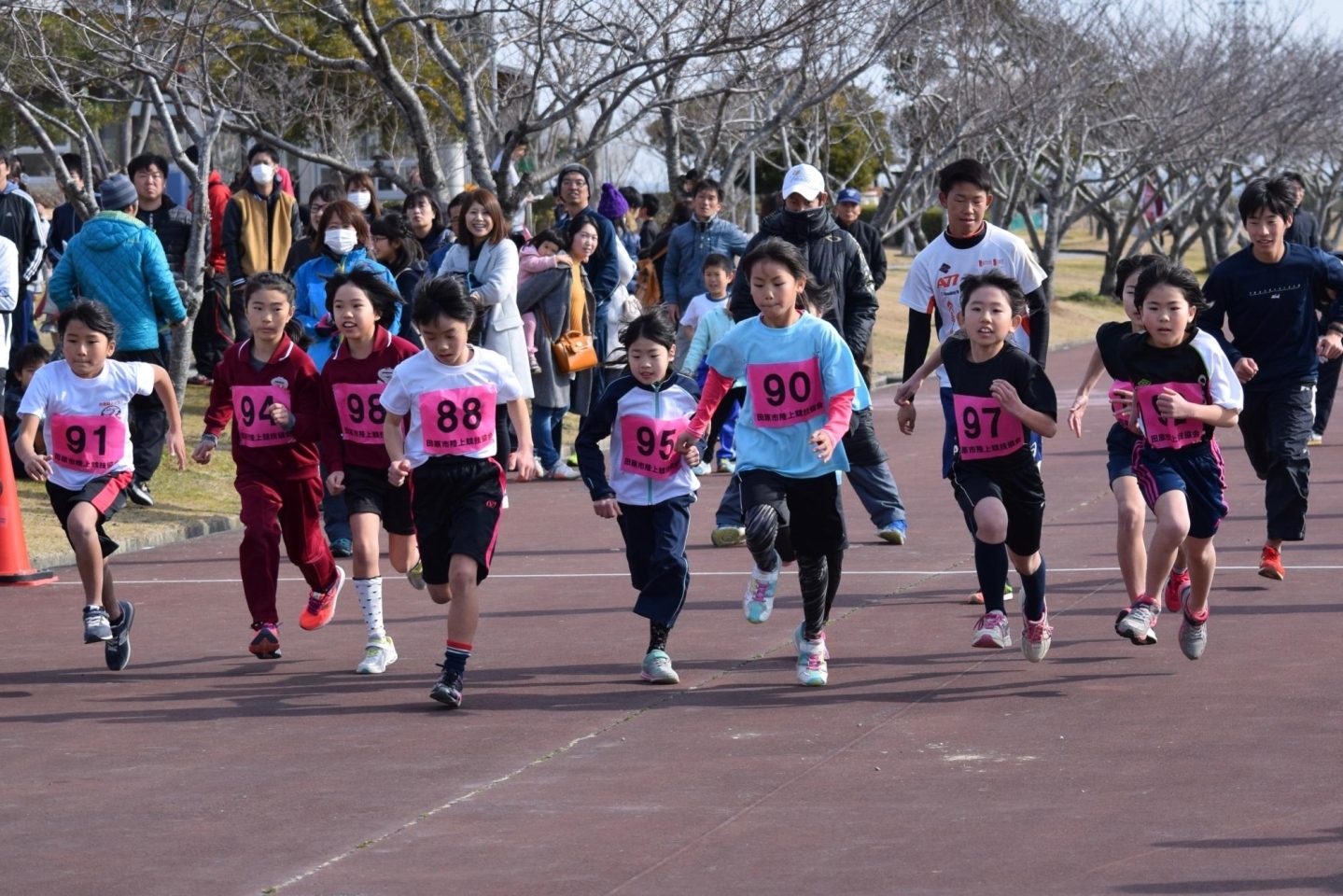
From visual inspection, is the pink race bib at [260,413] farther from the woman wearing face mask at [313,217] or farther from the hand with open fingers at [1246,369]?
the hand with open fingers at [1246,369]

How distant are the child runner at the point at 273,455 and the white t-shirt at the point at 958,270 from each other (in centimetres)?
271

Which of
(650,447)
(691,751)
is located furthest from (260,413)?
(691,751)

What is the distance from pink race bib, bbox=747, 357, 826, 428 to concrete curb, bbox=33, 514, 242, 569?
5.66 metres

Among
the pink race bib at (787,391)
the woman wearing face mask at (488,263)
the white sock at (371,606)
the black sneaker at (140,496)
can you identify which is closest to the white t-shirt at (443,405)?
the white sock at (371,606)

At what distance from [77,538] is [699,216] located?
766 cm

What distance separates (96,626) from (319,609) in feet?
3.05

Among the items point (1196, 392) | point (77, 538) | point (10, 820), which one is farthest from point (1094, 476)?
point (10, 820)

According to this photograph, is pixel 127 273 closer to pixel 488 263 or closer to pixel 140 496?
pixel 140 496

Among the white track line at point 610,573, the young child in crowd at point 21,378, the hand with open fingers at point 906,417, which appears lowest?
the white track line at point 610,573

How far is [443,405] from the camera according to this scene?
7.52 metres

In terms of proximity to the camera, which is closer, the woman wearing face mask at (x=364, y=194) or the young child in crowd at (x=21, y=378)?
the young child in crowd at (x=21, y=378)

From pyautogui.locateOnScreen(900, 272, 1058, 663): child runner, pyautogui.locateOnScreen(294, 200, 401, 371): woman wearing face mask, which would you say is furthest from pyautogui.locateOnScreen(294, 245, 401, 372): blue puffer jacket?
pyautogui.locateOnScreen(900, 272, 1058, 663): child runner

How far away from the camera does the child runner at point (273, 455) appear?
825 centimetres

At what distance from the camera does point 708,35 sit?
17.0 m
